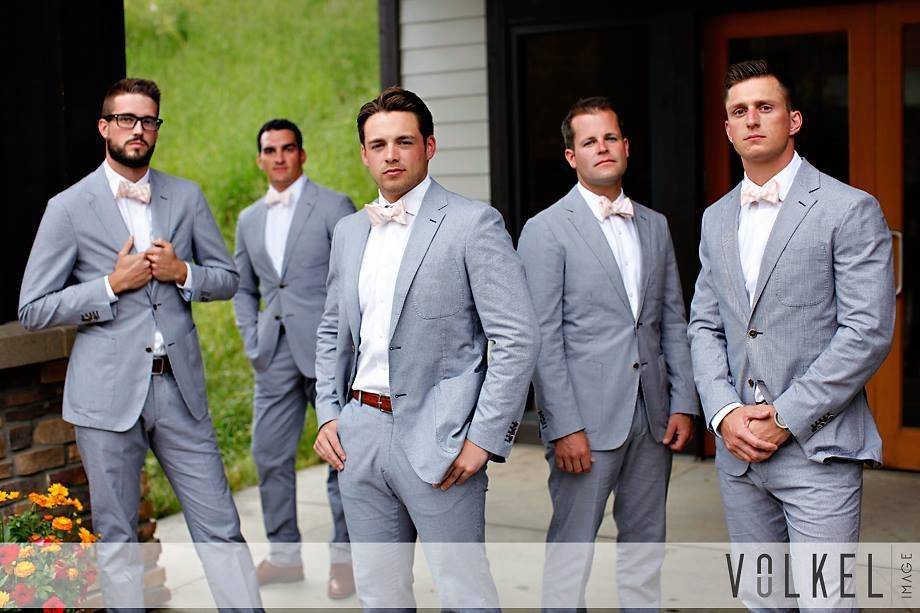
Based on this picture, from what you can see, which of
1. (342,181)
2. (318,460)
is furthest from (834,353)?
(342,181)

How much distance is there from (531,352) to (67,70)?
7.26 feet

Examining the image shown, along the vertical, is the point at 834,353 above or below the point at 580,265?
below

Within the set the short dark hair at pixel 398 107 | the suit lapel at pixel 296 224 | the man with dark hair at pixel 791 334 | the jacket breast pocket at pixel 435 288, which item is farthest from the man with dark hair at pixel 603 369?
the suit lapel at pixel 296 224

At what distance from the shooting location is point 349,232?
3.52 meters

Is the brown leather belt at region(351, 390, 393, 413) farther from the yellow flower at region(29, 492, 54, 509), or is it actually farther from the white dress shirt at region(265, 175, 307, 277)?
the white dress shirt at region(265, 175, 307, 277)

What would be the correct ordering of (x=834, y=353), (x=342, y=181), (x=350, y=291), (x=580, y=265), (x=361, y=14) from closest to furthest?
(x=834, y=353) → (x=350, y=291) → (x=580, y=265) → (x=342, y=181) → (x=361, y=14)

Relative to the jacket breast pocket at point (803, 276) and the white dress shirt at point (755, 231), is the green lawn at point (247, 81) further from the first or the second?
the jacket breast pocket at point (803, 276)

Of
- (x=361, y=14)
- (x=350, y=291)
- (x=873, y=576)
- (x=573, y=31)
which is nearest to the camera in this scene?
(x=350, y=291)

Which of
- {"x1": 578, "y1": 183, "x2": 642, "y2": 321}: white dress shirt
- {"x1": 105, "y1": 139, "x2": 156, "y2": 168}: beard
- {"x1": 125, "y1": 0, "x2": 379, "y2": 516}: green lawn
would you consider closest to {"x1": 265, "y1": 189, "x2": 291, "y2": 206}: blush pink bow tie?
{"x1": 105, "y1": 139, "x2": 156, "y2": 168}: beard

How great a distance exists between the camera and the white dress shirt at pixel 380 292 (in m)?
3.35

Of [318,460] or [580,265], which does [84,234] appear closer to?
[580,265]

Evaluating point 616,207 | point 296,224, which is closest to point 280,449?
point 296,224

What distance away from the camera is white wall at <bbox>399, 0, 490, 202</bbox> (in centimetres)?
727

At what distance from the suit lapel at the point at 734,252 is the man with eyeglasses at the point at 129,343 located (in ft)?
5.92
